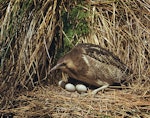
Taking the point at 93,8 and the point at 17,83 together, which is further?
the point at 93,8

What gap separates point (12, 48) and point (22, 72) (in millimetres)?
310

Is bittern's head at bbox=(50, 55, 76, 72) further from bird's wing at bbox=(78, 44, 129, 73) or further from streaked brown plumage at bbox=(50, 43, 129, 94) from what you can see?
bird's wing at bbox=(78, 44, 129, 73)

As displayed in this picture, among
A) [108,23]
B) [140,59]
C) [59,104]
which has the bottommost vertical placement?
[59,104]

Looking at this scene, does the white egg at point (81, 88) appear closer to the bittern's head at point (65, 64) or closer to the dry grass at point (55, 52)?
the dry grass at point (55, 52)

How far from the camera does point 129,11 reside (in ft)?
17.5

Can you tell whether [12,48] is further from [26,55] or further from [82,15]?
[82,15]

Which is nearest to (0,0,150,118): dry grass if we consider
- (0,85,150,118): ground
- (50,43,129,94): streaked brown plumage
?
(0,85,150,118): ground

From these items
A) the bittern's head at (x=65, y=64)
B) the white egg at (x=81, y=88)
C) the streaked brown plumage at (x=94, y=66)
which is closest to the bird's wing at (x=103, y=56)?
the streaked brown plumage at (x=94, y=66)

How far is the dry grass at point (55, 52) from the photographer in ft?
15.0

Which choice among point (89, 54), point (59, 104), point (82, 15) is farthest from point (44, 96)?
point (82, 15)

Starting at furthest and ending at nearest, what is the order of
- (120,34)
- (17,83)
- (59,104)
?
(120,34), (17,83), (59,104)

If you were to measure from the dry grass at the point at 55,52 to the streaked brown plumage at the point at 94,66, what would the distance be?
15 centimetres

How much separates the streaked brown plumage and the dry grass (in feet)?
0.48

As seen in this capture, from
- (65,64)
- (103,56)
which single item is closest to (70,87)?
(65,64)
